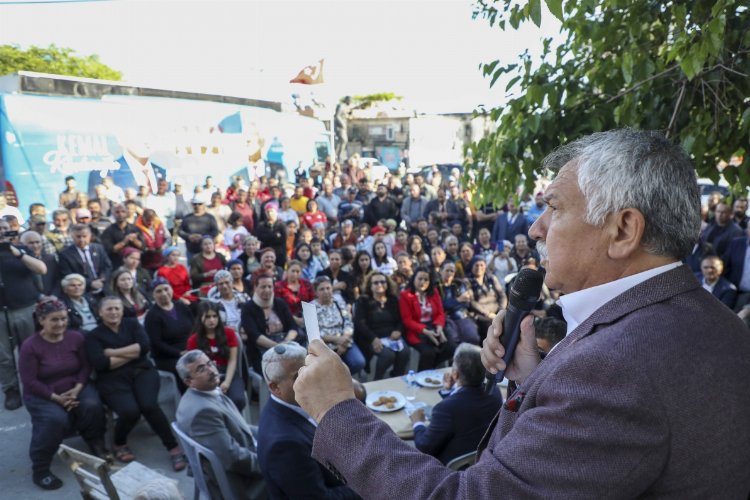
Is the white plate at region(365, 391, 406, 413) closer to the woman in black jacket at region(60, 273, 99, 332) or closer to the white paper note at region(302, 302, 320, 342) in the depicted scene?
the woman in black jacket at region(60, 273, 99, 332)

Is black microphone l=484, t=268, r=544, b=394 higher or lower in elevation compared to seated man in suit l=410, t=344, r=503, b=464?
higher

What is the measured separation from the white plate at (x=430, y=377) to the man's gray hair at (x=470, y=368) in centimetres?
123

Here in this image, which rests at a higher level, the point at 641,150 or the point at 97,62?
the point at 97,62

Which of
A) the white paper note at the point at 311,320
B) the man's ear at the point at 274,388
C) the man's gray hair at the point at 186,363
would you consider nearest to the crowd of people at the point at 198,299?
the man's gray hair at the point at 186,363

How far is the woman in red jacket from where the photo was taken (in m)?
6.58

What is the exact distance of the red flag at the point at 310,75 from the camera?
23125 mm

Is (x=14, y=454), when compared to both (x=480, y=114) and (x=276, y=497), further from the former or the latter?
(x=480, y=114)

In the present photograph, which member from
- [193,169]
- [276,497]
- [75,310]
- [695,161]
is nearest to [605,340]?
[695,161]

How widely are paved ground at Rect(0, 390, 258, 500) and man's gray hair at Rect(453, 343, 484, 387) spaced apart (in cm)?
217

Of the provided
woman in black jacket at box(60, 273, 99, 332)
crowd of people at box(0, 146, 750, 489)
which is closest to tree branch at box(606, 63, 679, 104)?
crowd of people at box(0, 146, 750, 489)

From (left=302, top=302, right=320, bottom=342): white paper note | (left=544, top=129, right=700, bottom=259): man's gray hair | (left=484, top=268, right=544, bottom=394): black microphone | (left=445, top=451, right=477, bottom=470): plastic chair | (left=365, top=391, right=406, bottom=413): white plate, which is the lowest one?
(left=365, top=391, right=406, bottom=413): white plate

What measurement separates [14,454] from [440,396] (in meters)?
→ 3.55

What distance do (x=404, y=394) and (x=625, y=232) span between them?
389 centimetres

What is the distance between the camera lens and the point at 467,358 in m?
3.55
